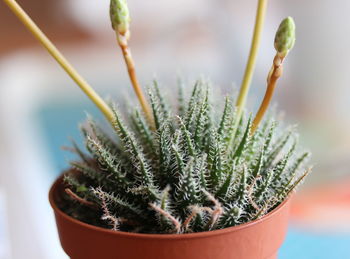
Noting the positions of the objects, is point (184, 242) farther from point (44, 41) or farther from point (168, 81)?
point (168, 81)

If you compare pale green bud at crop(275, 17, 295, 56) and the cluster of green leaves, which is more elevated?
pale green bud at crop(275, 17, 295, 56)

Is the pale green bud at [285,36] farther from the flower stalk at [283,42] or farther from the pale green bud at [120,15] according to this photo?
the pale green bud at [120,15]

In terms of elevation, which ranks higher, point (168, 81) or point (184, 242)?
point (168, 81)

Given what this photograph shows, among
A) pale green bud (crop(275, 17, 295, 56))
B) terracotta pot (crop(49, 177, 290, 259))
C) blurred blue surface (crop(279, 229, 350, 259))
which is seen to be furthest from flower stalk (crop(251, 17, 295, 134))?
blurred blue surface (crop(279, 229, 350, 259))

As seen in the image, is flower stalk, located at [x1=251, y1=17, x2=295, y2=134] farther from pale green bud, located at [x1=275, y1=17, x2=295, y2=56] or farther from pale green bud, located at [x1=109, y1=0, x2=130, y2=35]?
pale green bud, located at [x1=109, y1=0, x2=130, y2=35]

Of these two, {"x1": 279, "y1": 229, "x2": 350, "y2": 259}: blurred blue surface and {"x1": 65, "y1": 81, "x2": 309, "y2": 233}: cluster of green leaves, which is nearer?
{"x1": 65, "y1": 81, "x2": 309, "y2": 233}: cluster of green leaves

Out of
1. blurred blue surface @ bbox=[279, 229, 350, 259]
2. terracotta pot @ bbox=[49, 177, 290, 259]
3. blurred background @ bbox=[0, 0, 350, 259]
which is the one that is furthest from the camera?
blurred background @ bbox=[0, 0, 350, 259]


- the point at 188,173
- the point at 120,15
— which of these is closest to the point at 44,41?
the point at 120,15

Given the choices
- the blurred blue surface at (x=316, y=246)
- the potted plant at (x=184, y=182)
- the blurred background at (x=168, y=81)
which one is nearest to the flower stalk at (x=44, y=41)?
the potted plant at (x=184, y=182)
